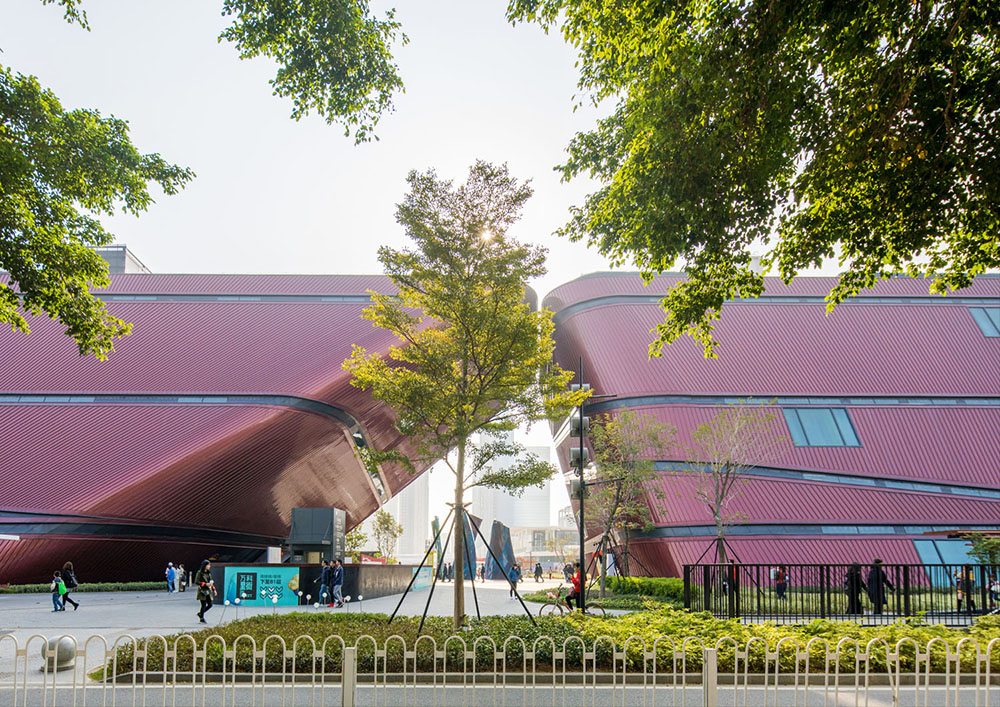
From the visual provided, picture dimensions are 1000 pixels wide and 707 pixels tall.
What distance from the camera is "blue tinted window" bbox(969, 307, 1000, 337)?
3862cm

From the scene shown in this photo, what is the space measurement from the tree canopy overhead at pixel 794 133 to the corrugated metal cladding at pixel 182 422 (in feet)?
81.8

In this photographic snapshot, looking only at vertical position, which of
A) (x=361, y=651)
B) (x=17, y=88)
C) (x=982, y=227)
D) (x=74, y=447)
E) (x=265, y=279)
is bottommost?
(x=361, y=651)

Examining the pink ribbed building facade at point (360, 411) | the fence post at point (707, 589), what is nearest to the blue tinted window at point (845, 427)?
the pink ribbed building facade at point (360, 411)

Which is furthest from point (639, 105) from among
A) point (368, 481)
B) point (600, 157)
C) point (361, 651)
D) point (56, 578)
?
point (368, 481)

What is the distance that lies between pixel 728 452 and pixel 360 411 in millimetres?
16251

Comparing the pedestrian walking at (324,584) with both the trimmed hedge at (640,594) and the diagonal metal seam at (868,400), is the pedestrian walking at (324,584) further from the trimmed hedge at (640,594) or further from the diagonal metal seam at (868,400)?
the diagonal metal seam at (868,400)

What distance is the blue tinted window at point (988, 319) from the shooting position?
1521 inches

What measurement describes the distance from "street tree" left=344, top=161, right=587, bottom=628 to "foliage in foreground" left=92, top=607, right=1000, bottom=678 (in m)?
2.15

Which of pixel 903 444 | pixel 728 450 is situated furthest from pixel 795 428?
pixel 728 450

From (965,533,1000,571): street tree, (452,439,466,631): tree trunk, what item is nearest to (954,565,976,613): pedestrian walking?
(965,533,1000,571): street tree

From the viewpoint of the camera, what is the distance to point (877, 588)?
54.9 feet

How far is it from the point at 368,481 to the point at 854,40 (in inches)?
1847

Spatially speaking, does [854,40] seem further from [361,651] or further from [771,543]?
[771,543]

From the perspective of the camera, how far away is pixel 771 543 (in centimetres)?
3159
